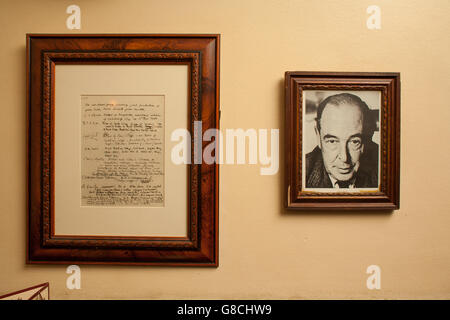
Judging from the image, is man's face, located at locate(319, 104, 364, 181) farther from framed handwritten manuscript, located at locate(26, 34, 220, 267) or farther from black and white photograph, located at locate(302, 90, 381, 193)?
framed handwritten manuscript, located at locate(26, 34, 220, 267)

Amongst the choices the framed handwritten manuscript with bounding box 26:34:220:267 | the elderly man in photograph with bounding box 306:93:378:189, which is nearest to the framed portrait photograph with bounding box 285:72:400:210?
the elderly man in photograph with bounding box 306:93:378:189

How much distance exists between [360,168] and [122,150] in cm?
73

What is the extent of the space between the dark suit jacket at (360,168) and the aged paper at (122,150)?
46 centimetres

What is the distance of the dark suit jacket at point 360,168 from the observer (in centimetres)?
95

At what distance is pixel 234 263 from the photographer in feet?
3.20

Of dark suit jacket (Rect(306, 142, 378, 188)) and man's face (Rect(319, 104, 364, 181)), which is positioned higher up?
man's face (Rect(319, 104, 364, 181))

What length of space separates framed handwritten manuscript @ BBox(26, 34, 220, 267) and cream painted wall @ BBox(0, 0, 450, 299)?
42mm

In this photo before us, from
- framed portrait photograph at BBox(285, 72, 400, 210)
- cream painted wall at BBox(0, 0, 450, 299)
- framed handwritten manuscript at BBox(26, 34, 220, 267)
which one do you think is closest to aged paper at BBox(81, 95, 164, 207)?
framed handwritten manuscript at BBox(26, 34, 220, 267)

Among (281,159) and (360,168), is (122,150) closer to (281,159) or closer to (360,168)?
(281,159)

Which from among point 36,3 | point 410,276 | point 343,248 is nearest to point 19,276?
point 36,3

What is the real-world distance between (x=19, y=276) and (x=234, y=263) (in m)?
0.67

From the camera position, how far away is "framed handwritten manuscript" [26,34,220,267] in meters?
0.95

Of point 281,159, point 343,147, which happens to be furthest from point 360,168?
point 281,159
